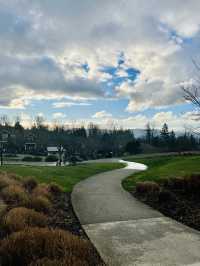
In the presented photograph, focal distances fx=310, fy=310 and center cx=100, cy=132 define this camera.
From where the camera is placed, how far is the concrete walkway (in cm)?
538

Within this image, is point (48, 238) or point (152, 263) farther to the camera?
point (48, 238)

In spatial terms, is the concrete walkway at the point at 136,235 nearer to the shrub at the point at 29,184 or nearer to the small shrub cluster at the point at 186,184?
the small shrub cluster at the point at 186,184

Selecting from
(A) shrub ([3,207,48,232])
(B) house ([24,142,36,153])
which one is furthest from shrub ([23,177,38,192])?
(B) house ([24,142,36,153])

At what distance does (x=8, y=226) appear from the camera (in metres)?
6.54

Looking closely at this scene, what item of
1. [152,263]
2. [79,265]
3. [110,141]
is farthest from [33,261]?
[110,141]

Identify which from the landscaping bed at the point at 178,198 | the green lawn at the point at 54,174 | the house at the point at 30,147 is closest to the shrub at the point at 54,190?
the green lawn at the point at 54,174

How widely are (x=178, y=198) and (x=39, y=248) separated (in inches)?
262

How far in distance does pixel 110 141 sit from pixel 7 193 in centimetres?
7526

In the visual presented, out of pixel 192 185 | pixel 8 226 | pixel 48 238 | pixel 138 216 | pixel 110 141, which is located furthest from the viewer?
pixel 110 141

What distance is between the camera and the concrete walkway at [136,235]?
17.7ft

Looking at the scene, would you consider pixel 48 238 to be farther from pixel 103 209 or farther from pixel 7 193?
pixel 7 193

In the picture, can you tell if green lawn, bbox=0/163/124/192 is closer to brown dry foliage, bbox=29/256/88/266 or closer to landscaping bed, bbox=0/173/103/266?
landscaping bed, bbox=0/173/103/266

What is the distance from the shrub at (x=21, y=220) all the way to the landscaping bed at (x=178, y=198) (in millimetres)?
3654

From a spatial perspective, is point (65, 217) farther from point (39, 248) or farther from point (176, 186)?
point (176, 186)
